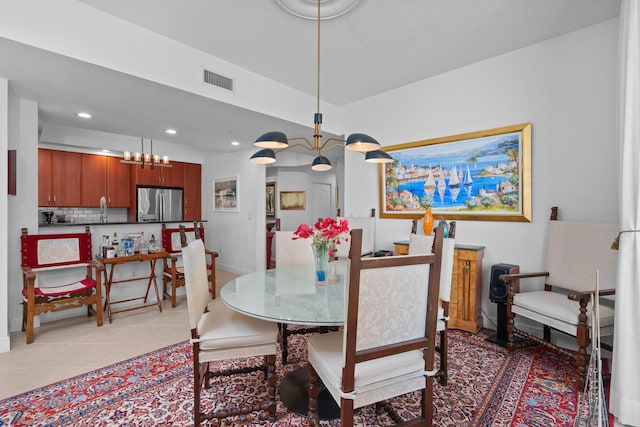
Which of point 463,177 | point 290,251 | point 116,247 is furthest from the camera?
point 116,247

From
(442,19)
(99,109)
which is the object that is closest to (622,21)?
(442,19)

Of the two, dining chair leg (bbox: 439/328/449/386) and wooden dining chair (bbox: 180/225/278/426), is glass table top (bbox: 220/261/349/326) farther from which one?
dining chair leg (bbox: 439/328/449/386)

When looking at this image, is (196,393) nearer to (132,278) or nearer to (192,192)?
(132,278)

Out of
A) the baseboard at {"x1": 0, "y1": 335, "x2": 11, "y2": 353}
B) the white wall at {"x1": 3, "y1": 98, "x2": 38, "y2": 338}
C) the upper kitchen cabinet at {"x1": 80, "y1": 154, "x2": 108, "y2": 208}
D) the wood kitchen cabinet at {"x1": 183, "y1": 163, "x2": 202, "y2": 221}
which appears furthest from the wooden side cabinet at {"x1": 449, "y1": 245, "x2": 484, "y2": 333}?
the upper kitchen cabinet at {"x1": 80, "y1": 154, "x2": 108, "y2": 208}

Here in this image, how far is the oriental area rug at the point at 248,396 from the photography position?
1806mm

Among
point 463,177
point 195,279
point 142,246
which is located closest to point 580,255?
point 463,177

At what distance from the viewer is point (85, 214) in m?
5.80

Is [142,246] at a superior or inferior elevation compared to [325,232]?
inferior

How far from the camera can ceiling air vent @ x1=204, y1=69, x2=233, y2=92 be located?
3.02 metres

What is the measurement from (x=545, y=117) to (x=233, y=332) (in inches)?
125

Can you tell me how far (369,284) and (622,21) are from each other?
233cm

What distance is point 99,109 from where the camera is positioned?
3443mm

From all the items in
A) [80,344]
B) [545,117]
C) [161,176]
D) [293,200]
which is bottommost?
[80,344]

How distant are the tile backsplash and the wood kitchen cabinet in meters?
1.14
